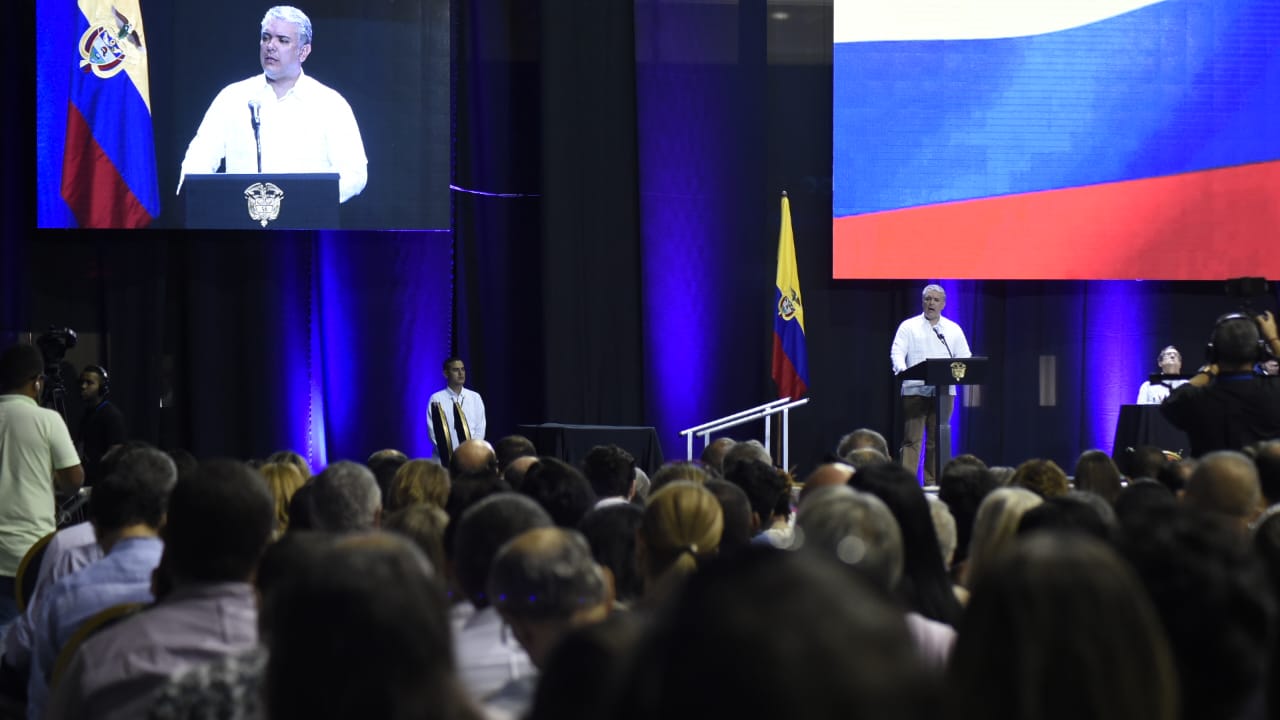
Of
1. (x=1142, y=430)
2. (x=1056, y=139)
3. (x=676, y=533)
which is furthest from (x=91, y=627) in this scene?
(x=1056, y=139)

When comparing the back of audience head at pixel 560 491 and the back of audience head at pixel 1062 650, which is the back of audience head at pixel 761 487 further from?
the back of audience head at pixel 1062 650

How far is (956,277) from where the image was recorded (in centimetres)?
1030

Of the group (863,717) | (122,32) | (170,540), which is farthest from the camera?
(122,32)

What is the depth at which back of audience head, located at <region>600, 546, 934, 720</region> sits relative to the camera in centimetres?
77

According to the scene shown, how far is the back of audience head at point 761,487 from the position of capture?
397 cm

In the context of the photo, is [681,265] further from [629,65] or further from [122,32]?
[122,32]

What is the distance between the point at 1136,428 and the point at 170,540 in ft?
25.2

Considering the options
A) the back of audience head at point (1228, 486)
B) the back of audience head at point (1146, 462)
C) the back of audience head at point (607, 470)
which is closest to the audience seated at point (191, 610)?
the back of audience head at point (1228, 486)

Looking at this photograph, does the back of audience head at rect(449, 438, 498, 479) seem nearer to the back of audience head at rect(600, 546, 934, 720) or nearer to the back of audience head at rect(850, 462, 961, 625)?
the back of audience head at rect(850, 462, 961, 625)

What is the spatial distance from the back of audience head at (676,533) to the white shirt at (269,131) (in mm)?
7456

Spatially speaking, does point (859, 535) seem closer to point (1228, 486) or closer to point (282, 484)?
point (1228, 486)

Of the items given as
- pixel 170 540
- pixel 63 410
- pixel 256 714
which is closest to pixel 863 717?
pixel 256 714

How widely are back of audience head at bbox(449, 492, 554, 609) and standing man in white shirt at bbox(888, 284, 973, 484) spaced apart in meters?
7.27

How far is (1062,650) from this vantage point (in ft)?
3.63
